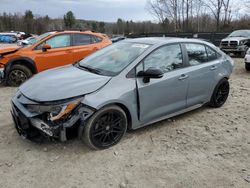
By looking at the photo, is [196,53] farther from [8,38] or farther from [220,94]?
[8,38]

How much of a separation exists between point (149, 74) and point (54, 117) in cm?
141

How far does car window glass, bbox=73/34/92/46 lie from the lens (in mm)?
7301

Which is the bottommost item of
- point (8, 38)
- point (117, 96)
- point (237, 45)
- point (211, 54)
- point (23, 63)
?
point (117, 96)

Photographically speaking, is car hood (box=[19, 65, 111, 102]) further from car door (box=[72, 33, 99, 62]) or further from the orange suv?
car door (box=[72, 33, 99, 62])

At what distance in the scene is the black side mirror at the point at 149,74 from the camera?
3398 mm

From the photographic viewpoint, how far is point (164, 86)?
3748mm

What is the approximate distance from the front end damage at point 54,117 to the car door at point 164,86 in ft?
2.96

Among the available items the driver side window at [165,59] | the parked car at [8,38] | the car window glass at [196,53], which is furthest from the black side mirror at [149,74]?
the parked car at [8,38]

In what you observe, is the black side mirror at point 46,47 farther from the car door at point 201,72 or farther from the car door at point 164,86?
the car door at point 201,72

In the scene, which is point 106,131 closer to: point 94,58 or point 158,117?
point 158,117

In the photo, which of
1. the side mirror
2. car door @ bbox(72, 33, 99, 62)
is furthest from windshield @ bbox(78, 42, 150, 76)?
car door @ bbox(72, 33, 99, 62)

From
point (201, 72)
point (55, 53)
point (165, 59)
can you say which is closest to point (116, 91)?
point (165, 59)

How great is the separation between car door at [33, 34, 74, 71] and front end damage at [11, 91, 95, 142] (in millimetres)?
3844

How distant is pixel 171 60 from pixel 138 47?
586mm
